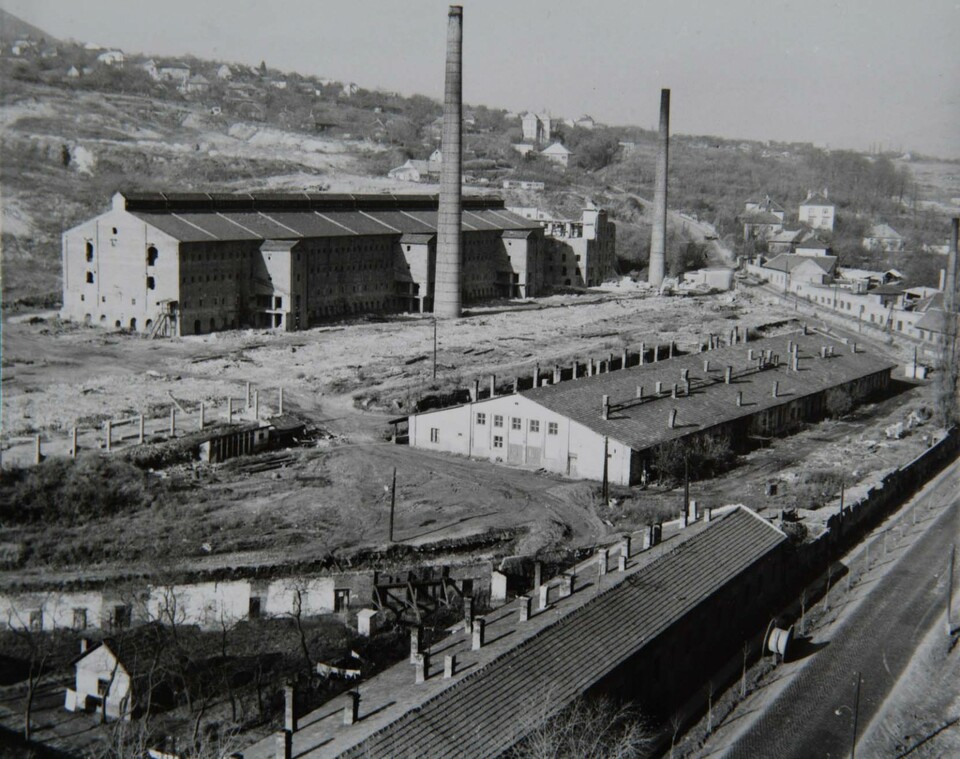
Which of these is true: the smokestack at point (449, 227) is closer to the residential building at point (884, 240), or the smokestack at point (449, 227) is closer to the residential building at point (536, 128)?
the residential building at point (884, 240)

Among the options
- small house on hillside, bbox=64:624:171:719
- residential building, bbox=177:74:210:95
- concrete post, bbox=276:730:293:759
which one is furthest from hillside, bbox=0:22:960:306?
concrete post, bbox=276:730:293:759

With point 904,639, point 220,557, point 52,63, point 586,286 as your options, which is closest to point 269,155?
point 52,63

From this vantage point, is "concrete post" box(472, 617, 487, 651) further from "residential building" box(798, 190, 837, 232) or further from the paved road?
"residential building" box(798, 190, 837, 232)

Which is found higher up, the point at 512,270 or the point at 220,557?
the point at 512,270

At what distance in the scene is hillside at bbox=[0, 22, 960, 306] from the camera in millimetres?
73000

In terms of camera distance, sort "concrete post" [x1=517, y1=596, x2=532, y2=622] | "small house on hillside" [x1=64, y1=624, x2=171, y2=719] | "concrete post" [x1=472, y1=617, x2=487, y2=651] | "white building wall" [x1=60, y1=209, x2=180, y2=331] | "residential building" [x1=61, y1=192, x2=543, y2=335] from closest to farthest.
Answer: "concrete post" [x1=472, y1=617, x2=487, y2=651] < "small house on hillside" [x1=64, y1=624, x2=171, y2=719] < "concrete post" [x1=517, y1=596, x2=532, y2=622] < "white building wall" [x1=60, y1=209, x2=180, y2=331] < "residential building" [x1=61, y1=192, x2=543, y2=335]

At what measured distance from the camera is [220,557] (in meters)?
22.6

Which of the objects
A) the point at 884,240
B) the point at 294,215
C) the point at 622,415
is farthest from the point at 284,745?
the point at 884,240

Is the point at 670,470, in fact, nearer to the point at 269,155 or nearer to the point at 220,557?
the point at 220,557

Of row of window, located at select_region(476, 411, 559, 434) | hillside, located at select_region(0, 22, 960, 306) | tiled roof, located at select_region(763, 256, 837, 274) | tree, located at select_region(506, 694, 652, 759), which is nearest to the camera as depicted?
tree, located at select_region(506, 694, 652, 759)

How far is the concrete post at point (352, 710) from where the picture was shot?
42.2ft

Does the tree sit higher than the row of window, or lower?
lower

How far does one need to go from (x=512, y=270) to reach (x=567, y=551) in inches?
1816

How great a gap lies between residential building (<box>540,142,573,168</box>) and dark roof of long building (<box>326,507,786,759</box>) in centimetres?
10254
